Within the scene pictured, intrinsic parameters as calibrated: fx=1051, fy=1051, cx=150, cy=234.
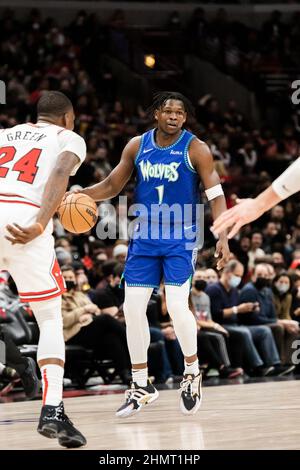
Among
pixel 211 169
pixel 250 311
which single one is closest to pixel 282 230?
pixel 250 311

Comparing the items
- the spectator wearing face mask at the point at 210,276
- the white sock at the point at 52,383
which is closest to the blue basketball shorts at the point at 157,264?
the white sock at the point at 52,383

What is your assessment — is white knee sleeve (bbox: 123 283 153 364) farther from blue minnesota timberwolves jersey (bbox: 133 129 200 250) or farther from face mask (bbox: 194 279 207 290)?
face mask (bbox: 194 279 207 290)

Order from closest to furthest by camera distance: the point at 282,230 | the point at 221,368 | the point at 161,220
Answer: the point at 161,220, the point at 221,368, the point at 282,230

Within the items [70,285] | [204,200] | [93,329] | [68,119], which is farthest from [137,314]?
[204,200]

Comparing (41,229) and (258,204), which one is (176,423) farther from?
(258,204)

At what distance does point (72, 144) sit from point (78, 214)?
130 cm

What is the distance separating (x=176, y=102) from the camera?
772cm

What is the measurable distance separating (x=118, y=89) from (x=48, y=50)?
2384 mm

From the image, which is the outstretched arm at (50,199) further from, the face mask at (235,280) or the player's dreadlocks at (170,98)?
the face mask at (235,280)

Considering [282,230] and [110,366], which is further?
[282,230]

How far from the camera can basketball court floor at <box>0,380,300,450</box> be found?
573cm

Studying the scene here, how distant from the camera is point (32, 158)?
5.99m

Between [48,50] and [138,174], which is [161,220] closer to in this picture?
[138,174]

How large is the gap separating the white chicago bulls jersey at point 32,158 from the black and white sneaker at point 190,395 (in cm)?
226
